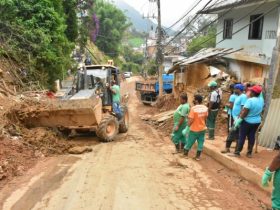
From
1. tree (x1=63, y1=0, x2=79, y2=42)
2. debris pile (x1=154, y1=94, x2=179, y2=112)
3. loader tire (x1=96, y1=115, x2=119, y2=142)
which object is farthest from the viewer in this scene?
tree (x1=63, y1=0, x2=79, y2=42)

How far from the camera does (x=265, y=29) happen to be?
18.2 m

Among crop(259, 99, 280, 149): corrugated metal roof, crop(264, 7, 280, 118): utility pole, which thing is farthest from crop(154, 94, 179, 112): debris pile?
crop(259, 99, 280, 149): corrugated metal roof

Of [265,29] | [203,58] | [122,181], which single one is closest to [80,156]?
[122,181]

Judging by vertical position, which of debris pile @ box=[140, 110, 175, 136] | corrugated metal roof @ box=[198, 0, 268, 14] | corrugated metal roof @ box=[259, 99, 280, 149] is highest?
corrugated metal roof @ box=[198, 0, 268, 14]

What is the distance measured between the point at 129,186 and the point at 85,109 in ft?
13.9

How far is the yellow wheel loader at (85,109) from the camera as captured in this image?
1120cm

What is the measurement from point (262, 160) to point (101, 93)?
6.65m

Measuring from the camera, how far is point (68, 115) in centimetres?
1132

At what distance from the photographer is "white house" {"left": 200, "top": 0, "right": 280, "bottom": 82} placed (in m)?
17.3

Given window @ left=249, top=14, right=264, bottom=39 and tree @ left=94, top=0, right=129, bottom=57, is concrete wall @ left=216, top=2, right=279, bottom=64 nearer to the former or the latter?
window @ left=249, top=14, right=264, bottom=39

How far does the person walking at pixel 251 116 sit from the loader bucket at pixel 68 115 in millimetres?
4559

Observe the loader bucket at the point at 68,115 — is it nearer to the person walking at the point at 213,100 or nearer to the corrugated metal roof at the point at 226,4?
the person walking at the point at 213,100

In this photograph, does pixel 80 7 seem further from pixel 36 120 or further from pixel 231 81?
pixel 36 120

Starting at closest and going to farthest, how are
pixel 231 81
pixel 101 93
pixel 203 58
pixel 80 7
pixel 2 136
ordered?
pixel 2 136, pixel 101 93, pixel 231 81, pixel 203 58, pixel 80 7
